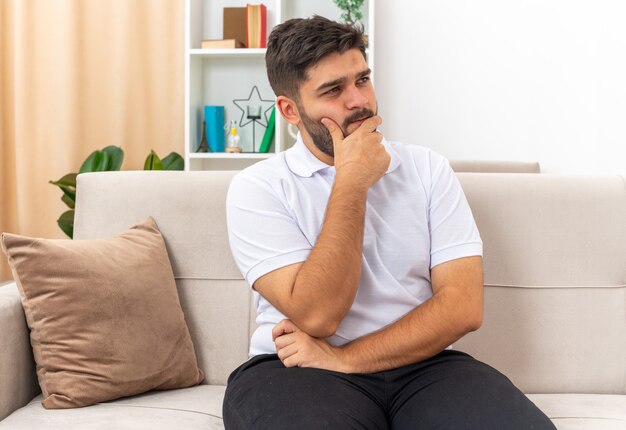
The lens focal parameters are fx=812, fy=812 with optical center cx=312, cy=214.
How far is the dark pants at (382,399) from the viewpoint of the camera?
1363mm

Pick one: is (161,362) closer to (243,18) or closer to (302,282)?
(302,282)

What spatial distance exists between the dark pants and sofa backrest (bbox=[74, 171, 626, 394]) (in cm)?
32

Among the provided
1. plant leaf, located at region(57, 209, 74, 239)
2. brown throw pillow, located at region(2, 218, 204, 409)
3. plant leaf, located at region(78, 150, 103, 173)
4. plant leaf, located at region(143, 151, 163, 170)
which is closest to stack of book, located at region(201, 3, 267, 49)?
plant leaf, located at region(143, 151, 163, 170)

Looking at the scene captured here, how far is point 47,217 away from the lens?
4078 mm

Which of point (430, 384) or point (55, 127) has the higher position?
point (55, 127)

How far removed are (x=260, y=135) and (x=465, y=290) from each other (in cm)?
252

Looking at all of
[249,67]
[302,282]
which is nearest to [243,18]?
[249,67]

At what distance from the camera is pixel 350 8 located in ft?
12.3

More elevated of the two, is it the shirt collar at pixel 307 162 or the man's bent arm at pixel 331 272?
the shirt collar at pixel 307 162

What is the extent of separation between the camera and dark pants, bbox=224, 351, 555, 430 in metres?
1.36

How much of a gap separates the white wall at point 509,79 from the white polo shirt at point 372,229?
89.8 inches

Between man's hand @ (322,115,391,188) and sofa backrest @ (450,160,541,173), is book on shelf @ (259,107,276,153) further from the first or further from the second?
man's hand @ (322,115,391,188)

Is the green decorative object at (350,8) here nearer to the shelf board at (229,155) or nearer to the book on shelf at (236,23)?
the book on shelf at (236,23)

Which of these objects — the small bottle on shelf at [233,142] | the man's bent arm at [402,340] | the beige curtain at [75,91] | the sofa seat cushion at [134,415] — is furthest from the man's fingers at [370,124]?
the beige curtain at [75,91]
